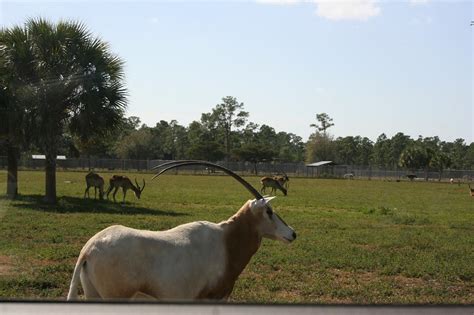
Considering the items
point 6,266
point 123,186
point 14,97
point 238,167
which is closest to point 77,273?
point 6,266

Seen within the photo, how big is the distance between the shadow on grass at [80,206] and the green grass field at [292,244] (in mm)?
33

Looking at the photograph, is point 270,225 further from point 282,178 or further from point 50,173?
point 50,173

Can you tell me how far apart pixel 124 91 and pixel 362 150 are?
11.7ft

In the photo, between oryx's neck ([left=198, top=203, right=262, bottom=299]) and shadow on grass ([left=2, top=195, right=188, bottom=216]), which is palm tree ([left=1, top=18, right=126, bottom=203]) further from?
oryx's neck ([left=198, top=203, right=262, bottom=299])

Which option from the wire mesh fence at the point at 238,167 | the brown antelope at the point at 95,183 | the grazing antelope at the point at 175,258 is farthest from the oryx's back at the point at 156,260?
the brown antelope at the point at 95,183

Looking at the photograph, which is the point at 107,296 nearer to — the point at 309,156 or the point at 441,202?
the point at 309,156

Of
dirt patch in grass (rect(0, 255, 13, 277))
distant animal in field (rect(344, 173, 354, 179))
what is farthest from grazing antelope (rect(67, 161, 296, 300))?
distant animal in field (rect(344, 173, 354, 179))

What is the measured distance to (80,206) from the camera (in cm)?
1322

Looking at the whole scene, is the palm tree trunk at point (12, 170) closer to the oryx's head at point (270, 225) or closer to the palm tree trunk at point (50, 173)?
the palm tree trunk at point (50, 173)

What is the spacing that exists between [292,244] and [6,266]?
474cm

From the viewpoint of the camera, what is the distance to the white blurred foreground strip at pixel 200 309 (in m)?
4.63

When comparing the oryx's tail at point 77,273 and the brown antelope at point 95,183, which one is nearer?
Result: the oryx's tail at point 77,273

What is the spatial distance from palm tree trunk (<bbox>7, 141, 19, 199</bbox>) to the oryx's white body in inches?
163

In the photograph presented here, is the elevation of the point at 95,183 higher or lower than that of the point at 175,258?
higher
